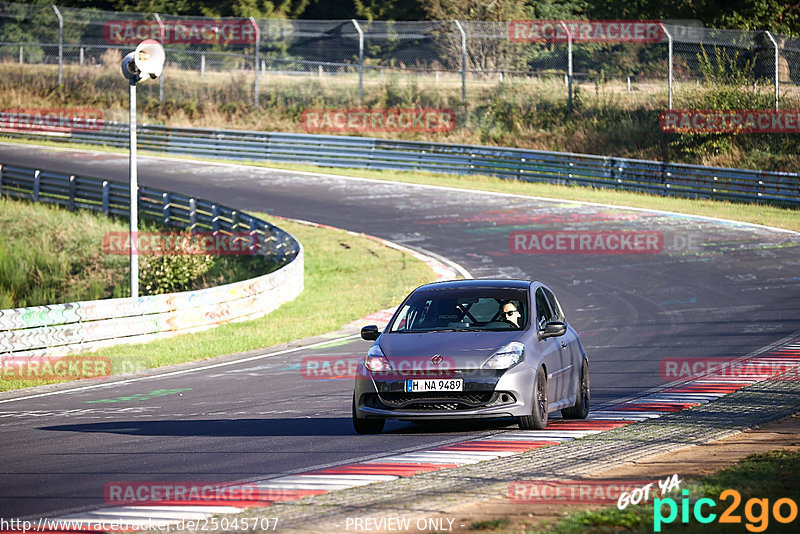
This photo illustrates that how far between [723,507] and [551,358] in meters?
4.25

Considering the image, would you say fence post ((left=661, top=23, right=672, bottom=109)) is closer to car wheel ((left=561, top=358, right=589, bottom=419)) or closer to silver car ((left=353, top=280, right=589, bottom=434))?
car wheel ((left=561, top=358, right=589, bottom=419))

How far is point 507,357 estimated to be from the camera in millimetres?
10141

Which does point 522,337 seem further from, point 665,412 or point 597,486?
point 597,486

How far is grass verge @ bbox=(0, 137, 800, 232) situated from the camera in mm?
31781

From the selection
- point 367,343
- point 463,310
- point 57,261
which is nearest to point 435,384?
point 463,310

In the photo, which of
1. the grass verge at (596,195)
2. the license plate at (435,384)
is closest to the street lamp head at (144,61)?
the license plate at (435,384)

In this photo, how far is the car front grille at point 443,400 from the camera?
9.99 meters

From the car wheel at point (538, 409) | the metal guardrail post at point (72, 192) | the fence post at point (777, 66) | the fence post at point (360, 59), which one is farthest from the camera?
the fence post at point (360, 59)

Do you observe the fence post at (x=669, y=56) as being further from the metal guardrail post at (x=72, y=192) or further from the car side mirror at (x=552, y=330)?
the car side mirror at (x=552, y=330)

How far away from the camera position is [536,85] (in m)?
45.3

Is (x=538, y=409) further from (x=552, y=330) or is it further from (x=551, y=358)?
(x=552, y=330)

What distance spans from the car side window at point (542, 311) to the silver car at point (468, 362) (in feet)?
0.08

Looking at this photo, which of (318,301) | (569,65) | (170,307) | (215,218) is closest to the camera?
(170,307)

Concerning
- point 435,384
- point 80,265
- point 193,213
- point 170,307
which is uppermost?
point 435,384
